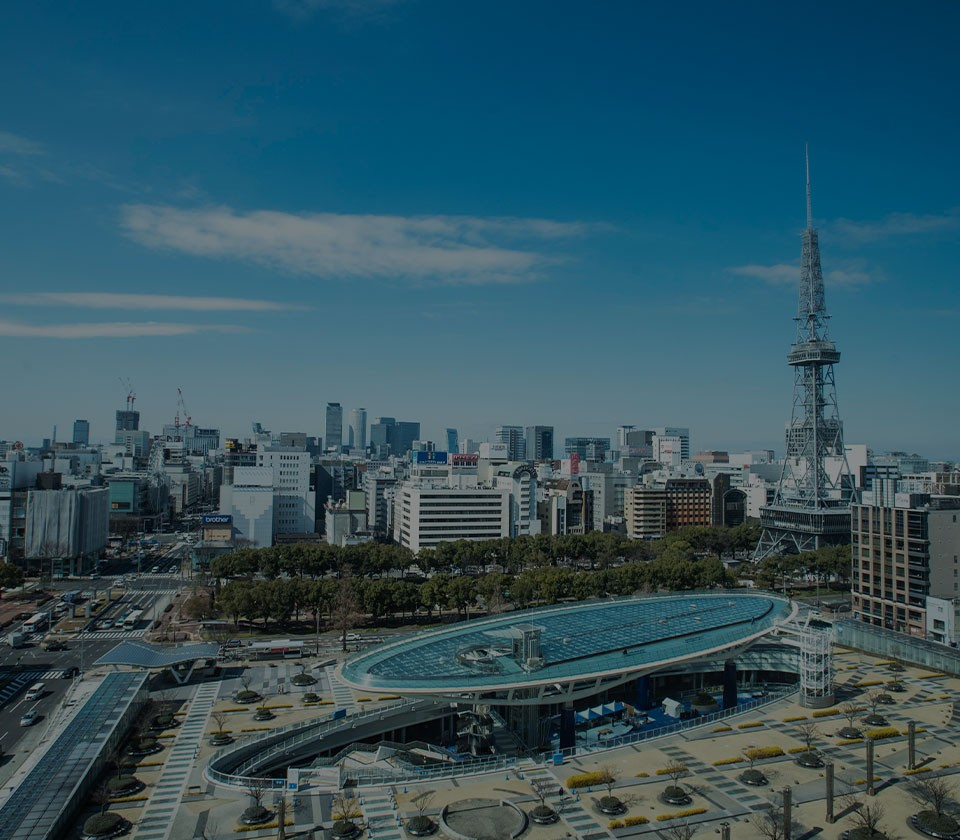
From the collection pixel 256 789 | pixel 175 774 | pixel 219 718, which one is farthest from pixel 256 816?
pixel 219 718

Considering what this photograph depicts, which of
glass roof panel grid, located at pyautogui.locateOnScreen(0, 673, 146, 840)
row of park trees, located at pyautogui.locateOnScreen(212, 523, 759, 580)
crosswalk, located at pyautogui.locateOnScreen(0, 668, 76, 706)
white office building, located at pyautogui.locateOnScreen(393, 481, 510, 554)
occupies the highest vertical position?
white office building, located at pyautogui.locateOnScreen(393, 481, 510, 554)

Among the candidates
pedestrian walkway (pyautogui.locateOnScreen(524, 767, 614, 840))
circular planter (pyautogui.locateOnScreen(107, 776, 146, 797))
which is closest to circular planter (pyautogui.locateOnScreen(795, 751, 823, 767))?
pedestrian walkway (pyautogui.locateOnScreen(524, 767, 614, 840))

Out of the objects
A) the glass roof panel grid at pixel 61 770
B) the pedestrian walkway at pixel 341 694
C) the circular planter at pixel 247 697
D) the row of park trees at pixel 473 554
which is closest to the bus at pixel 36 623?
the row of park trees at pixel 473 554

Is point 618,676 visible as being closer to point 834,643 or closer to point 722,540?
point 834,643

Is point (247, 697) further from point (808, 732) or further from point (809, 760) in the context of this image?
point (808, 732)

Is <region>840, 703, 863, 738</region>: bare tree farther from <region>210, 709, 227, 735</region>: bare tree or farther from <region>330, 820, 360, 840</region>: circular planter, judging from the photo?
<region>210, 709, 227, 735</region>: bare tree

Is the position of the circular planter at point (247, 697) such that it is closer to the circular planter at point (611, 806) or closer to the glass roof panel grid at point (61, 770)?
the glass roof panel grid at point (61, 770)
